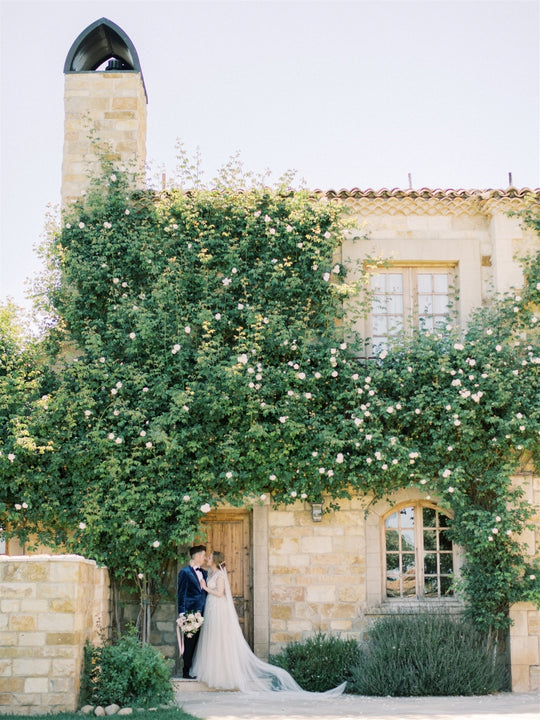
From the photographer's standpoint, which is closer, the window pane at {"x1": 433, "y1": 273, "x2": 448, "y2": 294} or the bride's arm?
the bride's arm

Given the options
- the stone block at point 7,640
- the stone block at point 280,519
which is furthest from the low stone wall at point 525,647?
the stone block at point 7,640

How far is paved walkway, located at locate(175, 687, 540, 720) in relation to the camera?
29.4 ft

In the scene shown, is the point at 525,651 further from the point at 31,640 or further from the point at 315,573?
the point at 31,640

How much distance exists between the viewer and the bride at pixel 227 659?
429 inches

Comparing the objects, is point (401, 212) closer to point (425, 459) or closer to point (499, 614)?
point (425, 459)

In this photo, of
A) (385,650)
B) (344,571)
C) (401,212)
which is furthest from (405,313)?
(385,650)

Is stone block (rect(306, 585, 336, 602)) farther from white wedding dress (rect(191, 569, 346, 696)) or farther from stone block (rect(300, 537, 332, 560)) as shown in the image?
white wedding dress (rect(191, 569, 346, 696))

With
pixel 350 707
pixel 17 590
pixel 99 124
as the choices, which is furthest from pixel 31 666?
pixel 99 124

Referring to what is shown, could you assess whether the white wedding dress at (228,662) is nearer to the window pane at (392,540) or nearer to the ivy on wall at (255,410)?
the ivy on wall at (255,410)

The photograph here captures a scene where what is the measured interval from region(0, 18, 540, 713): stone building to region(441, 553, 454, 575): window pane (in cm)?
2

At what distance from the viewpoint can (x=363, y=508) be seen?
492 inches

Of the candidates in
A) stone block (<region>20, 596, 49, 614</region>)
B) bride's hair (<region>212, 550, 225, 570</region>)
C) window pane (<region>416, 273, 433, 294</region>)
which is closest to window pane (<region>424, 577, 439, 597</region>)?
bride's hair (<region>212, 550, 225, 570</region>)

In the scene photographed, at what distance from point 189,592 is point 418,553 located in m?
3.22

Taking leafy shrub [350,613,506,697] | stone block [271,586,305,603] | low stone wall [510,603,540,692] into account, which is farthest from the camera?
stone block [271,586,305,603]
